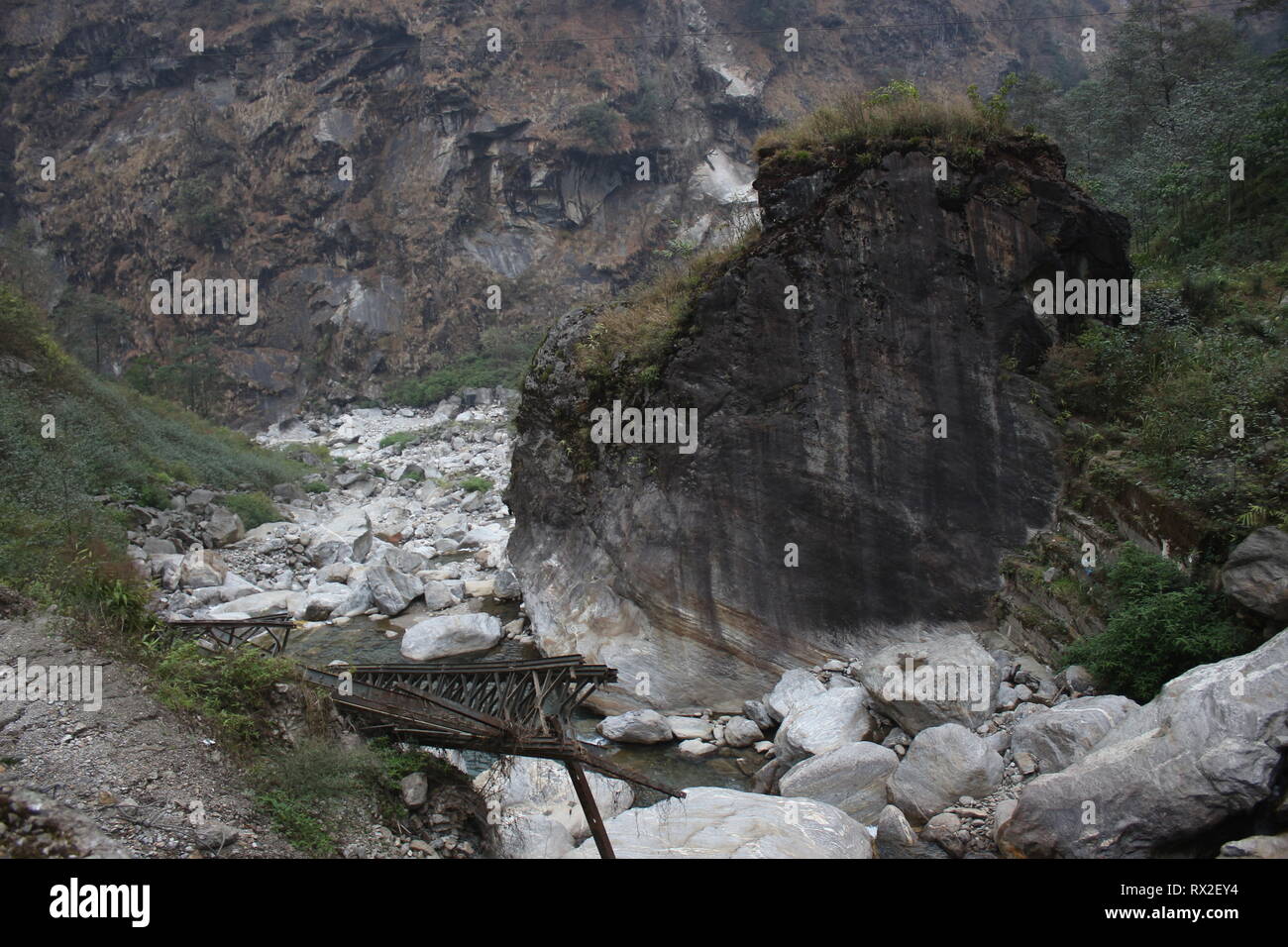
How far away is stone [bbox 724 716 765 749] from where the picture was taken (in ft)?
32.7

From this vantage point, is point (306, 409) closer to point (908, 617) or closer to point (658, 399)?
point (658, 399)

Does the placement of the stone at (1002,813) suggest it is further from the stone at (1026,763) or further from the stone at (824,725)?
the stone at (824,725)

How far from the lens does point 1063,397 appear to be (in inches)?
410

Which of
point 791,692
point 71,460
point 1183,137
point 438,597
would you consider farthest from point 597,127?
point 791,692

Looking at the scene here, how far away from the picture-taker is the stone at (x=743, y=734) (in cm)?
996

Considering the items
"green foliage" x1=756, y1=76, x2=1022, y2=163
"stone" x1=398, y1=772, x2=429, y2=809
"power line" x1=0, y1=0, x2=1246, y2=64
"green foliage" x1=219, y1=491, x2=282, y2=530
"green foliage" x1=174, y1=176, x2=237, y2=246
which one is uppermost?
"power line" x1=0, y1=0, x2=1246, y2=64

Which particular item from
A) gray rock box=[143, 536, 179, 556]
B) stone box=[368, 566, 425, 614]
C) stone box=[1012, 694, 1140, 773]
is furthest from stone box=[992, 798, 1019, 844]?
gray rock box=[143, 536, 179, 556]

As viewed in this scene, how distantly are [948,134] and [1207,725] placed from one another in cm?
846

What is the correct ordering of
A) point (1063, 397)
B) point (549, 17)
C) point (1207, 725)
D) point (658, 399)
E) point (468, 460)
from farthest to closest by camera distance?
1. point (549, 17)
2. point (468, 460)
3. point (658, 399)
4. point (1063, 397)
5. point (1207, 725)

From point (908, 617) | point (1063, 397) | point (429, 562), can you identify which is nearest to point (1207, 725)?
point (908, 617)

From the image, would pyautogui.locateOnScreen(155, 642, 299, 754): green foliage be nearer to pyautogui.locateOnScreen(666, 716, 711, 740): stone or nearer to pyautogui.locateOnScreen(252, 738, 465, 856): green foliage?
pyautogui.locateOnScreen(252, 738, 465, 856): green foliage

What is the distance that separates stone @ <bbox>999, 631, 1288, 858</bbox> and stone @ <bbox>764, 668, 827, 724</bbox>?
3738 mm

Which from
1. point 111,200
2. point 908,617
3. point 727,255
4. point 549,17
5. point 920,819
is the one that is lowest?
point 920,819

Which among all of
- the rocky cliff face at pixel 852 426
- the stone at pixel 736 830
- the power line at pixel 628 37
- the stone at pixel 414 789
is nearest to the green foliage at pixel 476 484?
the rocky cliff face at pixel 852 426
